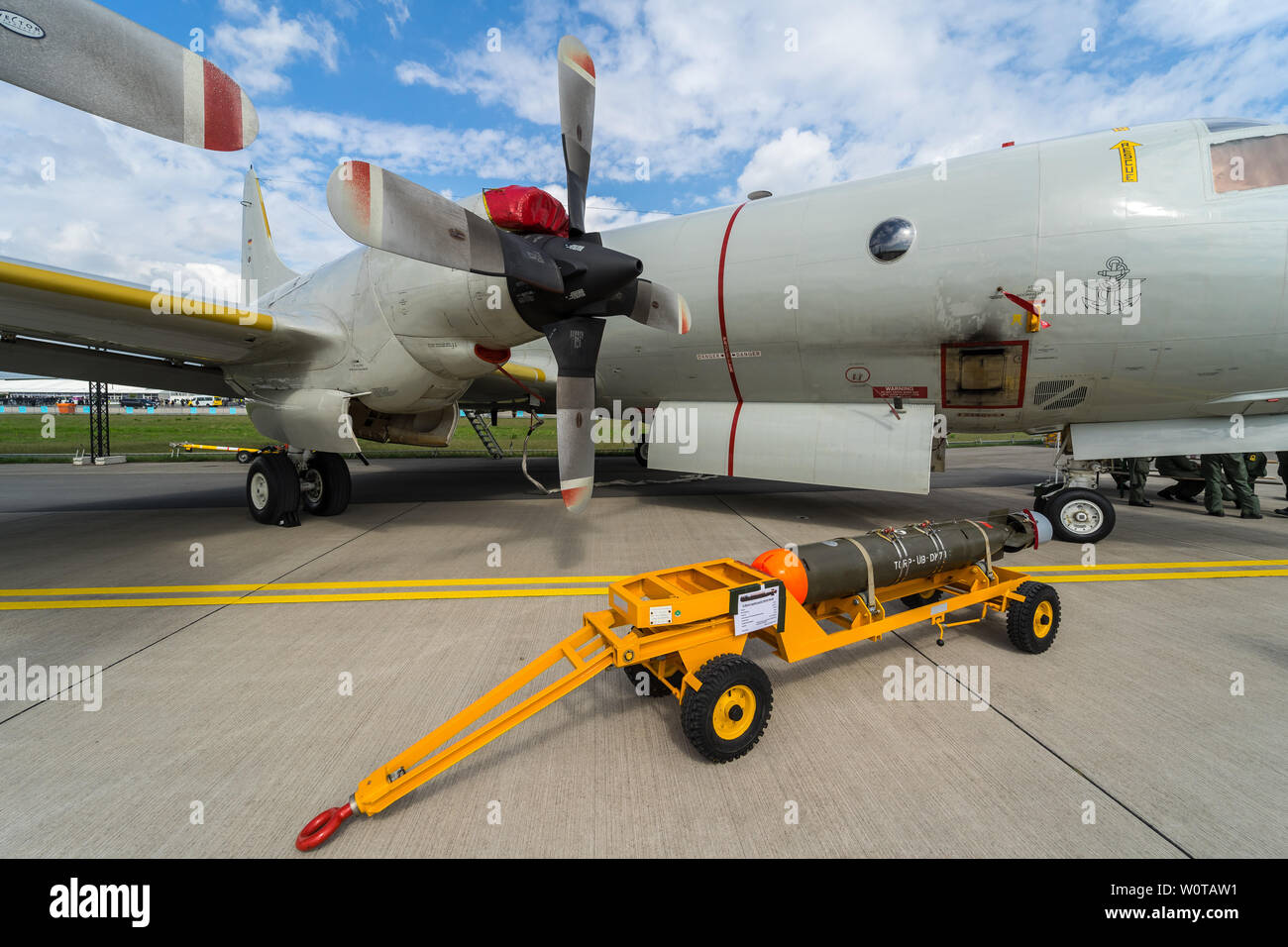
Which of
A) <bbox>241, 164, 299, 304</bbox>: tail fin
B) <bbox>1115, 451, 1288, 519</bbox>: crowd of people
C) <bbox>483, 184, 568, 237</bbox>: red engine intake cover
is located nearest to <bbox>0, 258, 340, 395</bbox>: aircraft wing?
<bbox>483, 184, 568, 237</bbox>: red engine intake cover

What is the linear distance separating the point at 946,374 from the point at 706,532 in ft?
12.3

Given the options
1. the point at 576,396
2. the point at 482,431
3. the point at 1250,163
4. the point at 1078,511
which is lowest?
the point at 1078,511

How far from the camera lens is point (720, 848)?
2.10 m

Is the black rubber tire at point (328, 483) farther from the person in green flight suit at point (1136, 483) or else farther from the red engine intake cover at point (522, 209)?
the person in green flight suit at point (1136, 483)

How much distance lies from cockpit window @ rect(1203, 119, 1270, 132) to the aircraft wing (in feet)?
34.0

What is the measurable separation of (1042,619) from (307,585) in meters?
6.40

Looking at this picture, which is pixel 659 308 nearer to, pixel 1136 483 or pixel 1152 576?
pixel 1152 576

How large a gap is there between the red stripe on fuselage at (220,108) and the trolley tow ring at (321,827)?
101 inches

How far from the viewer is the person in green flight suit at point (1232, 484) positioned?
28.8 feet

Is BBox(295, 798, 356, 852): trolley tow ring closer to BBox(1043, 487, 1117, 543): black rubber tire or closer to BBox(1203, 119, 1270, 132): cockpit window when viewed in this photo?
BBox(1043, 487, 1117, 543): black rubber tire

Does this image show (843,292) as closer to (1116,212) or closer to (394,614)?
(1116,212)

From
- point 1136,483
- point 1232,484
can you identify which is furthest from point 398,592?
point 1232,484

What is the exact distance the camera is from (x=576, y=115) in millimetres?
5703
